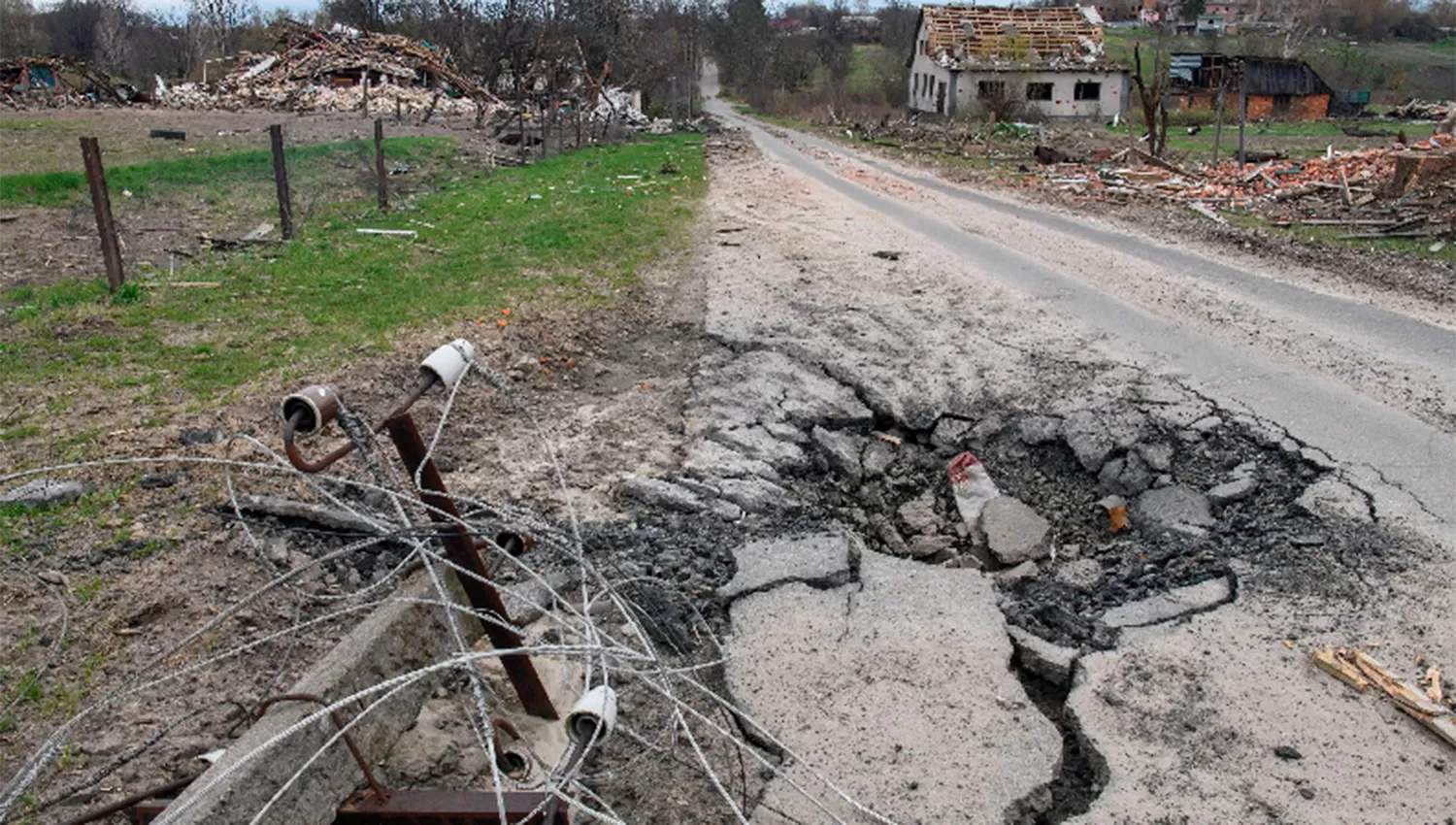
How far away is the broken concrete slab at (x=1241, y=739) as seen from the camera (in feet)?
9.88

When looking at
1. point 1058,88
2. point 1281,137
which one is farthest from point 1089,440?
point 1058,88

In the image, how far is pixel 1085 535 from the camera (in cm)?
533

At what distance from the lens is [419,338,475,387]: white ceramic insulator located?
8.54ft

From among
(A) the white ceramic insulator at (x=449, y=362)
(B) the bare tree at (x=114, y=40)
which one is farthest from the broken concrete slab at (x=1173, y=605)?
(B) the bare tree at (x=114, y=40)

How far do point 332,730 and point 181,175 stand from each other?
50.0 ft

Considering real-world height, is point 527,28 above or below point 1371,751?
Result: above

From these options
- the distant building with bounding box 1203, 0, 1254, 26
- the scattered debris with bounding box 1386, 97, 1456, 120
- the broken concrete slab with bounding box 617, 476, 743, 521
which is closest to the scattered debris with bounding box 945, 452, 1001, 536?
the broken concrete slab with bounding box 617, 476, 743, 521

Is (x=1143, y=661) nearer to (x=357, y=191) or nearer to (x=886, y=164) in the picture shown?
(x=357, y=191)

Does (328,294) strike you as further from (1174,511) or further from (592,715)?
(592,715)

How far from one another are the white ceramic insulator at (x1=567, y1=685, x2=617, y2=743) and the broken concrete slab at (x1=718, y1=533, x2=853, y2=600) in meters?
1.84

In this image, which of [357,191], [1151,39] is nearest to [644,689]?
[357,191]

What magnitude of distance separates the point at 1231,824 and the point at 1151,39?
7001cm

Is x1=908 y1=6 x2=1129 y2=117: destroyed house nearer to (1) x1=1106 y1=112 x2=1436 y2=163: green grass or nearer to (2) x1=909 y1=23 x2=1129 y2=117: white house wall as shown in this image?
(2) x1=909 y1=23 x2=1129 y2=117: white house wall

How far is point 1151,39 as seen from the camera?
63062mm
